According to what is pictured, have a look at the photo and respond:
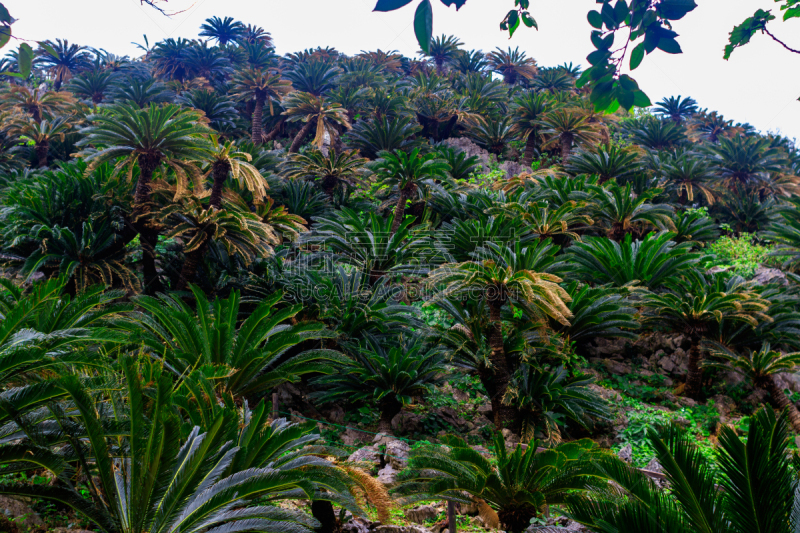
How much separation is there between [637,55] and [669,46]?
0.12 meters

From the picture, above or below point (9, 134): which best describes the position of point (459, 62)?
above

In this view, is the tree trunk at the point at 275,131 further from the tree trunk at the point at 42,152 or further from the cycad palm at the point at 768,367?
the cycad palm at the point at 768,367

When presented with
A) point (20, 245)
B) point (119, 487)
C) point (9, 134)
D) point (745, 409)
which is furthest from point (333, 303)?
point (9, 134)

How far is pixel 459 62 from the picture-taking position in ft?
102

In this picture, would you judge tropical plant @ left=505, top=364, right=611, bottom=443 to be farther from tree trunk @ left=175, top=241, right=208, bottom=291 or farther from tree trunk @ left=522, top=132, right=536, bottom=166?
tree trunk @ left=522, top=132, right=536, bottom=166

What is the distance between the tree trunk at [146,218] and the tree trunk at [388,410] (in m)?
6.01

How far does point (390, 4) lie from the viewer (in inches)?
57.7

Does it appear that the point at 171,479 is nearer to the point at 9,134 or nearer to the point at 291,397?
the point at 291,397

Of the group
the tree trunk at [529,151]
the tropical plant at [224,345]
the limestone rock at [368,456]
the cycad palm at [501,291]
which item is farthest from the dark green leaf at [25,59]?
the tree trunk at [529,151]

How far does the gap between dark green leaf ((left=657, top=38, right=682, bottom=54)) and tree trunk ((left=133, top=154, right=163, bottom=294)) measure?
34.0 ft

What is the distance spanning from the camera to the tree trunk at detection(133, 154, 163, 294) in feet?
33.5

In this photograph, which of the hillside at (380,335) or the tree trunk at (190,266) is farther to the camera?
the tree trunk at (190,266)

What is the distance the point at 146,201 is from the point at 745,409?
13763mm

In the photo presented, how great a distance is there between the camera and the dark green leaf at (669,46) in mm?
1801
